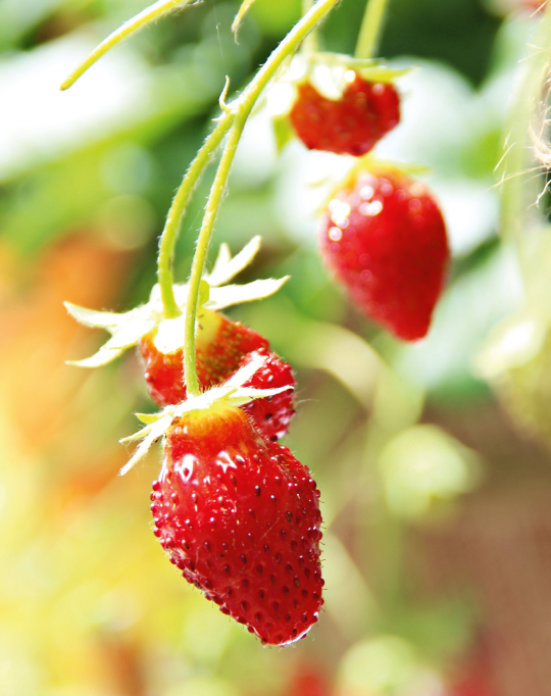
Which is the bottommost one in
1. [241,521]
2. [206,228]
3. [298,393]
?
[298,393]

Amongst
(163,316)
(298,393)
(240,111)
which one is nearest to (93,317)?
(163,316)

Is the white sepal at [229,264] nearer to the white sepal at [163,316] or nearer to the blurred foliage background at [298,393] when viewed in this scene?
the white sepal at [163,316]

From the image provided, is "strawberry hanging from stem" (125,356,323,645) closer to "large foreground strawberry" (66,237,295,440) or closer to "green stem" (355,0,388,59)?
"large foreground strawberry" (66,237,295,440)

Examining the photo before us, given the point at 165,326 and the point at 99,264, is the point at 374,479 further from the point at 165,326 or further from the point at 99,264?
the point at 165,326

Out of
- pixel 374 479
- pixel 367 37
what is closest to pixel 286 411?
pixel 367 37

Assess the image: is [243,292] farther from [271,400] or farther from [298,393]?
[298,393]

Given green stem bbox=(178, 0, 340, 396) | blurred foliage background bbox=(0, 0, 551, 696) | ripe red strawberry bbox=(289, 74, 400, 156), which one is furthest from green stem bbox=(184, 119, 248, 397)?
blurred foliage background bbox=(0, 0, 551, 696)
